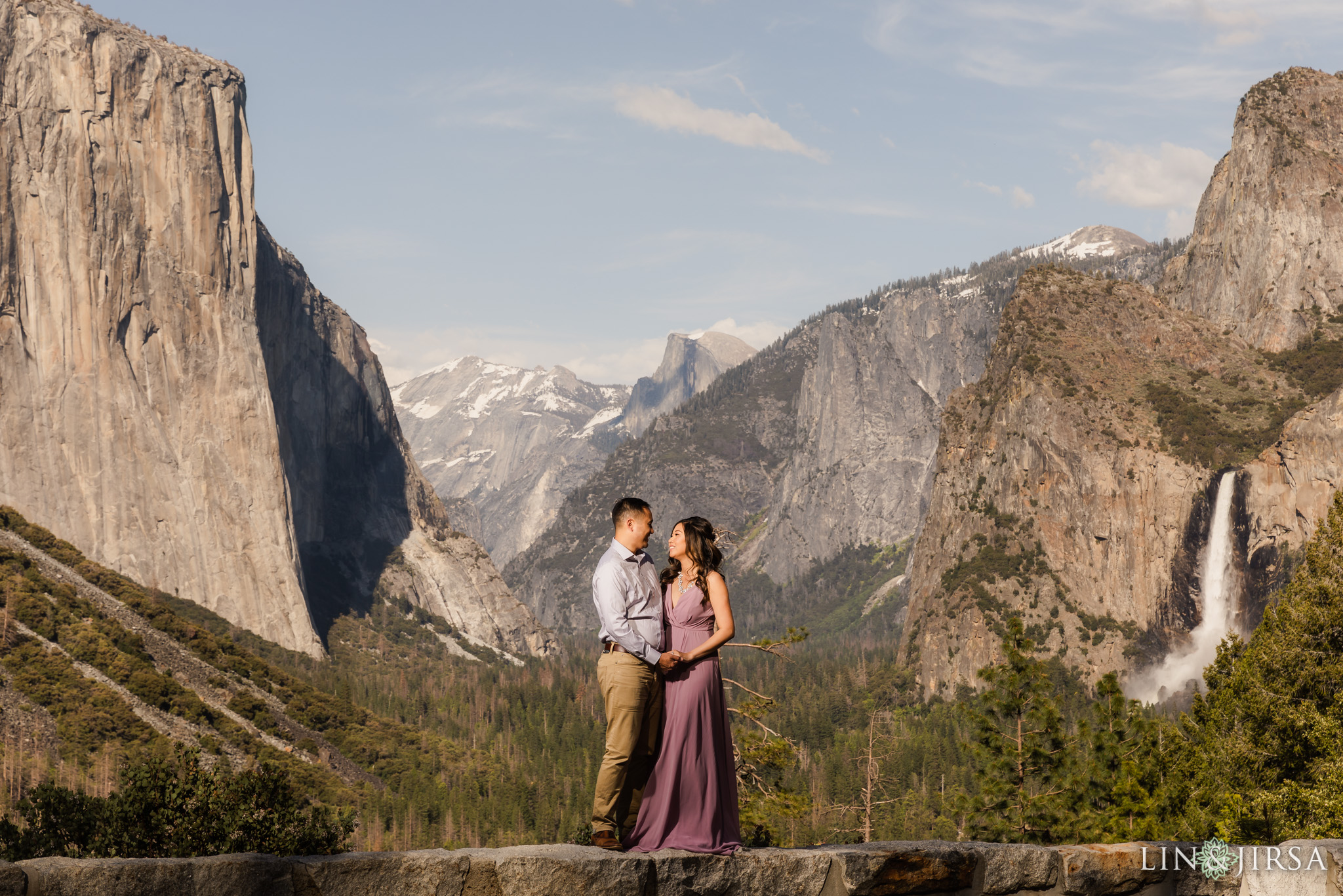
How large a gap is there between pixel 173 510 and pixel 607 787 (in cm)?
18624

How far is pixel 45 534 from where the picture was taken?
147m

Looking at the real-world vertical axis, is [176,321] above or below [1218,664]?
above

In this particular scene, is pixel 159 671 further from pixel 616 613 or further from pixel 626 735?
pixel 626 735

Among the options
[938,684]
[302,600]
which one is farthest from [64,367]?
[938,684]

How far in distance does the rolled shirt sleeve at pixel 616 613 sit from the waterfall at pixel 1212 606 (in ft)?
599

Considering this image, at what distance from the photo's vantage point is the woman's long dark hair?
11289 millimetres

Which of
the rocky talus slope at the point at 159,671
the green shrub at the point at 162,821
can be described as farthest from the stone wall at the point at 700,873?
the rocky talus slope at the point at 159,671

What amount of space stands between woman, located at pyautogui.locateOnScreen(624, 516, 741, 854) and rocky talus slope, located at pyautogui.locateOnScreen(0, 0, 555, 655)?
581ft

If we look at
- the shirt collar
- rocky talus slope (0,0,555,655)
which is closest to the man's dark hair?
the shirt collar

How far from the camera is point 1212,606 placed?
186 meters

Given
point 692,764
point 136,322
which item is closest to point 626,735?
point 692,764

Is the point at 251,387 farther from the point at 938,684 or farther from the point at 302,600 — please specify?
the point at 938,684

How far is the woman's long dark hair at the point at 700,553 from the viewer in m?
11.3

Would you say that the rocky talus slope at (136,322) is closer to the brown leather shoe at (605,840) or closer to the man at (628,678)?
the man at (628,678)
